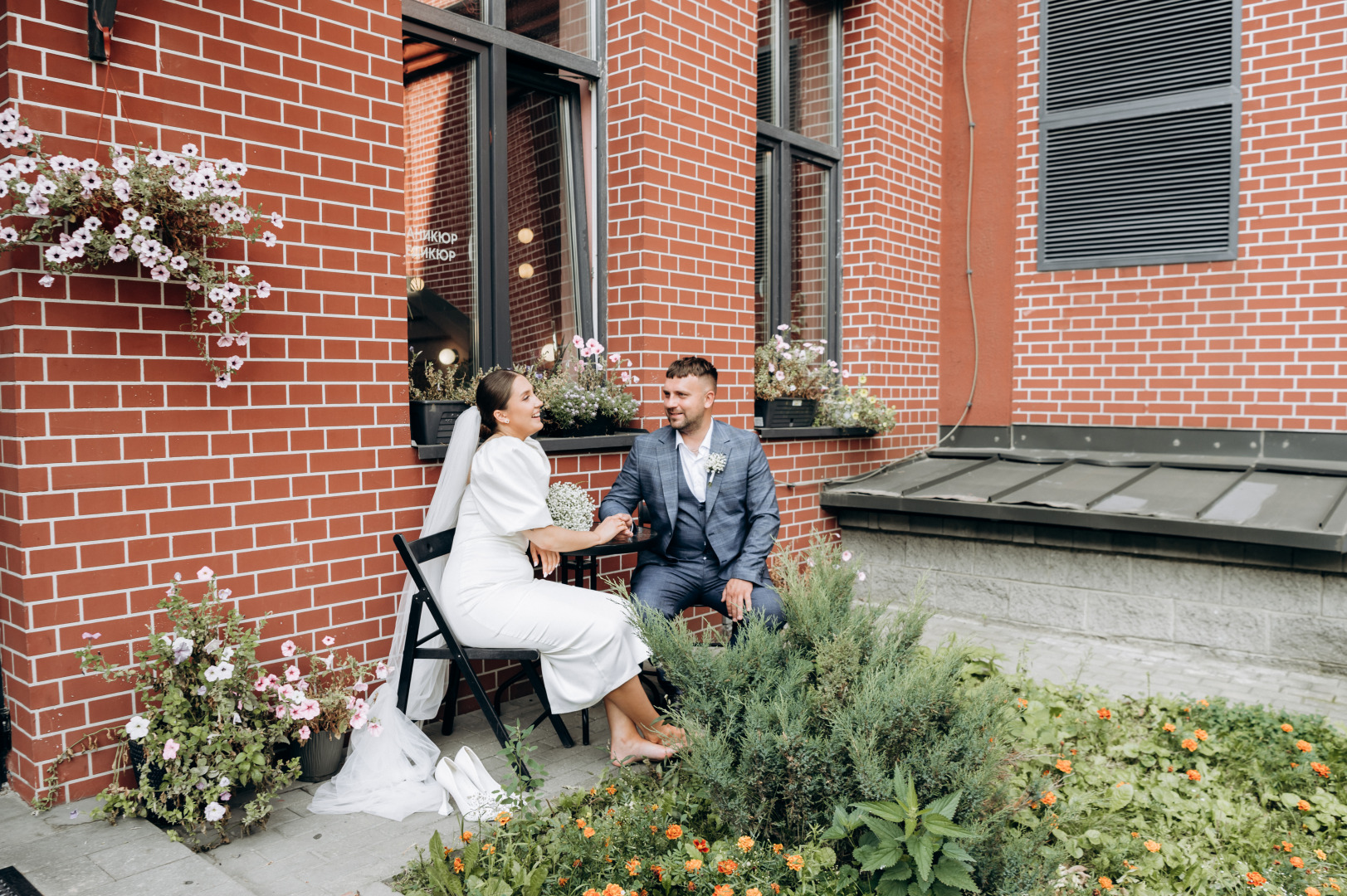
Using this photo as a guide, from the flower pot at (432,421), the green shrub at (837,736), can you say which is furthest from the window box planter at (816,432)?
the green shrub at (837,736)

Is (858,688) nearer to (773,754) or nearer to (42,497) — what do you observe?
(773,754)

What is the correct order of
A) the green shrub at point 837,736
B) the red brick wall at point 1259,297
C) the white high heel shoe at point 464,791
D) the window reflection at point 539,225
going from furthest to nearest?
the red brick wall at point 1259,297
the window reflection at point 539,225
the white high heel shoe at point 464,791
the green shrub at point 837,736

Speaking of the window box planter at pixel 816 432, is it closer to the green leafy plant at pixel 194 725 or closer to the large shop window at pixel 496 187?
the large shop window at pixel 496 187

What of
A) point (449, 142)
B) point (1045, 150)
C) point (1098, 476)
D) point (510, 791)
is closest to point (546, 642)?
point (510, 791)

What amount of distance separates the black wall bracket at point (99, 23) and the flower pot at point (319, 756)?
240 centimetres

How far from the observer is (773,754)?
257 cm

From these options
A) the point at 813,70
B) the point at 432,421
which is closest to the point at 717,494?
the point at 432,421

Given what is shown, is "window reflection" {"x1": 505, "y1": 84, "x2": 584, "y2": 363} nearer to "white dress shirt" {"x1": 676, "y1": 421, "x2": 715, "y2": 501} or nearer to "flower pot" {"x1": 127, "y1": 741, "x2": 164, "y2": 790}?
"white dress shirt" {"x1": 676, "y1": 421, "x2": 715, "y2": 501}

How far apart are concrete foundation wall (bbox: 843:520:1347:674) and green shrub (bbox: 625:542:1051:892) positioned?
1.49 m

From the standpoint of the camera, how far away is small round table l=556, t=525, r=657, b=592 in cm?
379

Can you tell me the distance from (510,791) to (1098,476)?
16.0 ft

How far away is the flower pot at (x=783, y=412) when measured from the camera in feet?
19.5

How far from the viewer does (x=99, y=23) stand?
111 inches

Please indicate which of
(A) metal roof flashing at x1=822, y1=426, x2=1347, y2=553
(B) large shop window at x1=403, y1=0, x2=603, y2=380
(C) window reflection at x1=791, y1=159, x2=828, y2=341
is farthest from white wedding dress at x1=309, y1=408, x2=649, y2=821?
(C) window reflection at x1=791, y1=159, x2=828, y2=341
